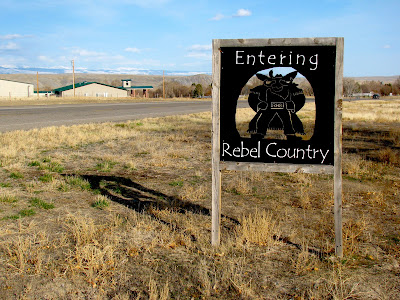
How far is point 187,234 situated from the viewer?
484 centimetres

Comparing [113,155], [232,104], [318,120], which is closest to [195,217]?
[232,104]

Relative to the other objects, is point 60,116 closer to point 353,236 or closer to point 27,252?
point 27,252

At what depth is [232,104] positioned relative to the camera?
4.47 m

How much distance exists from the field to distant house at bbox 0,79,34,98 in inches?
3581

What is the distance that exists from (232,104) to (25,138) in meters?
10.7

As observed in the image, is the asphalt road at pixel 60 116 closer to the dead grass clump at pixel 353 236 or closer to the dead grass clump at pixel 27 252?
the dead grass clump at pixel 27 252

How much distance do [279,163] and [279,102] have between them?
0.66 meters

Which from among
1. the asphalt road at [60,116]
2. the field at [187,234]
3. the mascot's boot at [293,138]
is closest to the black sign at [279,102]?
the mascot's boot at [293,138]

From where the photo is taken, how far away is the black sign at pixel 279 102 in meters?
4.25

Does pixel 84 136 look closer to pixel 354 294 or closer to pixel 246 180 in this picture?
pixel 246 180

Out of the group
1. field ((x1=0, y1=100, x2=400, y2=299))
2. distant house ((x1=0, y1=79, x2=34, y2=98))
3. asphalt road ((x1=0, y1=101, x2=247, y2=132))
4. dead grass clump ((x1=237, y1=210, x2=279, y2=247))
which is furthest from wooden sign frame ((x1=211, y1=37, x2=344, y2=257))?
distant house ((x1=0, y1=79, x2=34, y2=98))

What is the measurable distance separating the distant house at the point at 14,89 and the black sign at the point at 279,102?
94024 mm

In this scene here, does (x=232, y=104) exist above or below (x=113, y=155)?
above

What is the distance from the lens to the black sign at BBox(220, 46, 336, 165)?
167 inches
